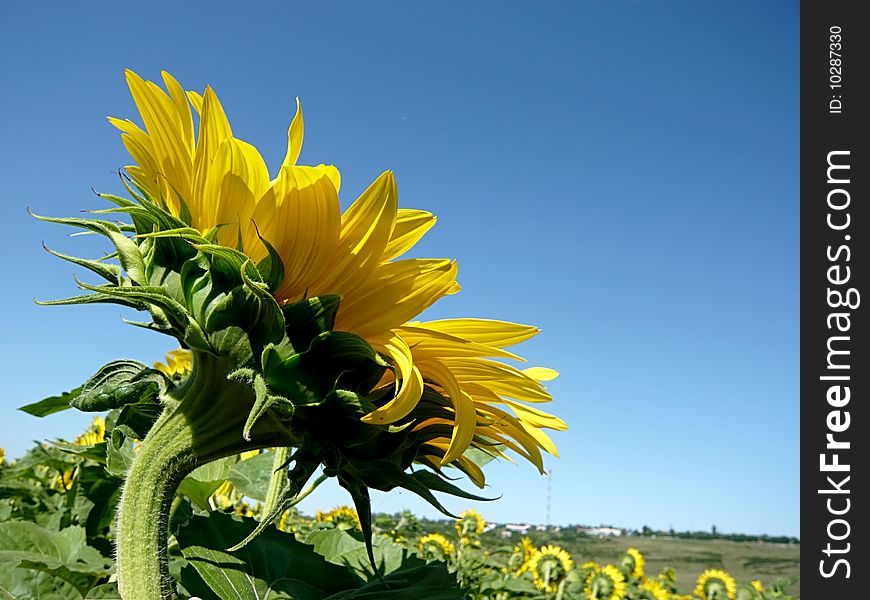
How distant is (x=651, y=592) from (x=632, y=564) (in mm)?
382

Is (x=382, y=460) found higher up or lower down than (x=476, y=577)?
higher up

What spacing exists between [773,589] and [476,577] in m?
3.30

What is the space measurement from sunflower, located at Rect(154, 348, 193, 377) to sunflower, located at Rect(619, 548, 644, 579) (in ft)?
12.5

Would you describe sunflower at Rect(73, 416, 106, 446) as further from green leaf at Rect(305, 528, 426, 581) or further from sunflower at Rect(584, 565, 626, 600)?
sunflower at Rect(584, 565, 626, 600)

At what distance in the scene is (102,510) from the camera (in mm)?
1757

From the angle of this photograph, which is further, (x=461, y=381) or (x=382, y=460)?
(x=461, y=381)

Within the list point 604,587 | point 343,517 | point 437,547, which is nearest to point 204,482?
point 343,517

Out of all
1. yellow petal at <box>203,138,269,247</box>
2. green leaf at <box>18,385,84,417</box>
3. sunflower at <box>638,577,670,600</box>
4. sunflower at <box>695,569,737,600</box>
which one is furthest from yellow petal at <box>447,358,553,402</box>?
sunflower at <box>695,569,737,600</box>

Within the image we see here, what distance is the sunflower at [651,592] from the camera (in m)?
4.63

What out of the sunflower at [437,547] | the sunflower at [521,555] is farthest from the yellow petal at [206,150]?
the sunflower at [521,555]

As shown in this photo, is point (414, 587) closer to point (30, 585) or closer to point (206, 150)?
point (206, 150)

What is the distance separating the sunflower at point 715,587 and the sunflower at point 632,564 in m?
0.48

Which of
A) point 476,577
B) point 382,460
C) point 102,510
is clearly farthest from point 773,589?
point 382,460
